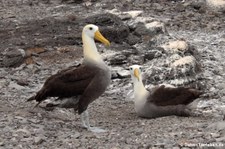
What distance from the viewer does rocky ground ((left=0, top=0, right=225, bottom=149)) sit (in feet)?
26.5

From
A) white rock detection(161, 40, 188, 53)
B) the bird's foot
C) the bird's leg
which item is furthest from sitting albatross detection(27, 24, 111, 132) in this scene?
white rock detection(161, 40, 188, 53)

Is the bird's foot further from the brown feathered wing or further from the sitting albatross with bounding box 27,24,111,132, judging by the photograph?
the brown feathered wing

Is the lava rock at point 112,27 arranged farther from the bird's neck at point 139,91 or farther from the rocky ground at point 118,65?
the bird's neck at point 139,91

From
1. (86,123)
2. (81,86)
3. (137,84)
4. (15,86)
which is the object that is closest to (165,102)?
(137,84)

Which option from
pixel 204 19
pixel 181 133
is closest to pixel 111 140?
pixel 181 133

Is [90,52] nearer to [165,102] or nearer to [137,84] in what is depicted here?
[137,84]

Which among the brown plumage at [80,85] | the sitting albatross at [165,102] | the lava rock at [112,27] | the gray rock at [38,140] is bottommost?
the lava rock at [112,27]

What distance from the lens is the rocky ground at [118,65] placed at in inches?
317

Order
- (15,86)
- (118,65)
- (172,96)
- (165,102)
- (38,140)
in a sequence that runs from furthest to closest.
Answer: (118,65) → (15,86) → (172,96) → (165,102) → (38,140)

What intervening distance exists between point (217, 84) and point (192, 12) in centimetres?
700

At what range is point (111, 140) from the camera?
316 inches

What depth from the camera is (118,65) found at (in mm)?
13906

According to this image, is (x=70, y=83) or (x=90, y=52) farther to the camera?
(x=90, y=52)

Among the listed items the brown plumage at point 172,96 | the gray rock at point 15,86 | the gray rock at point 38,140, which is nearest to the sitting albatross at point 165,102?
the brown plumage at point 172,96
